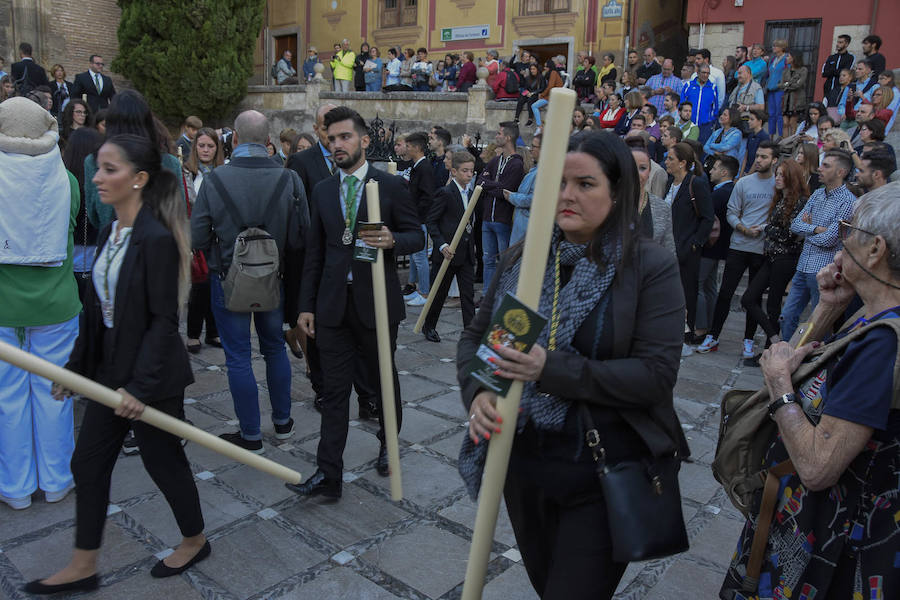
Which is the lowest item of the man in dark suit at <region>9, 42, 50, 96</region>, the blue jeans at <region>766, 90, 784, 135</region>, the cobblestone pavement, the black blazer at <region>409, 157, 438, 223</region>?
the cobblestone pavement

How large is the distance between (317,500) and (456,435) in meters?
1.26

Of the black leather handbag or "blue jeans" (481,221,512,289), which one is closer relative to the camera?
the black leather handbag

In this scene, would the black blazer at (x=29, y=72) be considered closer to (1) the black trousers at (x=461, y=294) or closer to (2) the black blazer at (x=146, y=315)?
(1) the black trousers at (x=461, y=294)

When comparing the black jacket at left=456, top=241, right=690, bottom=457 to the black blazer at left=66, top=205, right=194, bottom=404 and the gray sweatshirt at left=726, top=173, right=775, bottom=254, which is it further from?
the gray sweatshirt at left=726, top=173, right=775, bottom=254

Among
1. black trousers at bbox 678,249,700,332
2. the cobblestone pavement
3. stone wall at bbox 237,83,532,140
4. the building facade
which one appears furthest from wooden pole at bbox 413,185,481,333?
the building facade

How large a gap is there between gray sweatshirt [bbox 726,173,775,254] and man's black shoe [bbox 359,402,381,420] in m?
4.19

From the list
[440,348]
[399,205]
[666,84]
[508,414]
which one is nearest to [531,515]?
[508,414]

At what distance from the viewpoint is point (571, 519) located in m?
1.99

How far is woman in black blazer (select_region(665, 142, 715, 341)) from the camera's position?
A: 6.92 metres

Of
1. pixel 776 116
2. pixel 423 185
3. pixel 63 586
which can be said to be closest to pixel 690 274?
pixel 423 185

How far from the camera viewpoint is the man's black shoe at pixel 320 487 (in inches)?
148

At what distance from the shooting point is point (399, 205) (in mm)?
4043

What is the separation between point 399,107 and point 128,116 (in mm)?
16571

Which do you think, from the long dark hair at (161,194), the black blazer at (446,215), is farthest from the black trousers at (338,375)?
the black blazer at (446,215)
